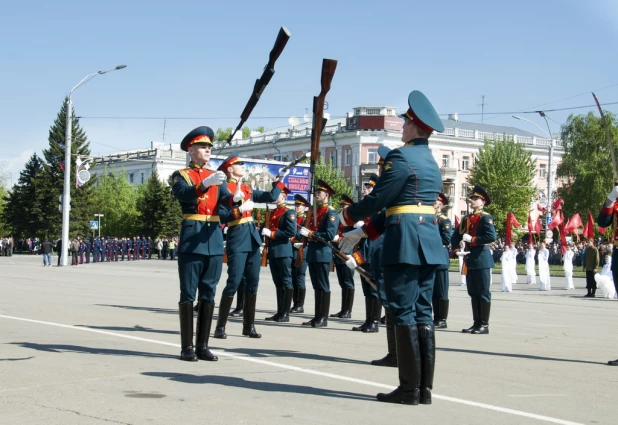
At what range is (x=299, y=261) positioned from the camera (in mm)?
14773

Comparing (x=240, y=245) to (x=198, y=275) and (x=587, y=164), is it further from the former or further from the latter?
(x=587, y=164)

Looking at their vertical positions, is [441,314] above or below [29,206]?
below

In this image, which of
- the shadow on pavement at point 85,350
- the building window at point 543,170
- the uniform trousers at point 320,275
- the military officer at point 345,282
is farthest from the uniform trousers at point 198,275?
the building window at point 543,170

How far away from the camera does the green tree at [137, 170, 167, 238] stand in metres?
79.8

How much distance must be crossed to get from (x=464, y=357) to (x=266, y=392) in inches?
127

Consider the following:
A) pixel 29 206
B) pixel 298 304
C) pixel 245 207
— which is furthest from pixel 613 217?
pixel 29 206

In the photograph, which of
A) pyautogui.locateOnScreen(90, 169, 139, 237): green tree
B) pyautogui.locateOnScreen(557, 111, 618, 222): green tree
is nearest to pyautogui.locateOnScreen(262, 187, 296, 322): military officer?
pyautogui.locateOnScreen(557, 111, 618, 222): green tree

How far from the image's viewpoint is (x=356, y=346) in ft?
34.3

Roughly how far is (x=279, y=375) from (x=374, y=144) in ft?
257

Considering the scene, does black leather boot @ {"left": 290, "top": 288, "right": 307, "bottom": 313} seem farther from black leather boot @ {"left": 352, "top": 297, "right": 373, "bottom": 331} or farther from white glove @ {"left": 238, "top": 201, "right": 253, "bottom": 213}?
white glove @ {"left": 238, "top": 201, "right": 253, "bottom": 213}

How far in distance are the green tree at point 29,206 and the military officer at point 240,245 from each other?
246 feet

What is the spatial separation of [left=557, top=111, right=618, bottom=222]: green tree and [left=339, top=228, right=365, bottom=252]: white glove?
66.9 meters

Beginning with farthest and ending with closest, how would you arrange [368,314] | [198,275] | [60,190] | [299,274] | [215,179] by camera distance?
1. [60,190]
2. [299,274]
3. [368,314]
4. [198,275]
5. [215,179]

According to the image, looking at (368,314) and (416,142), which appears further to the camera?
(368,314)
